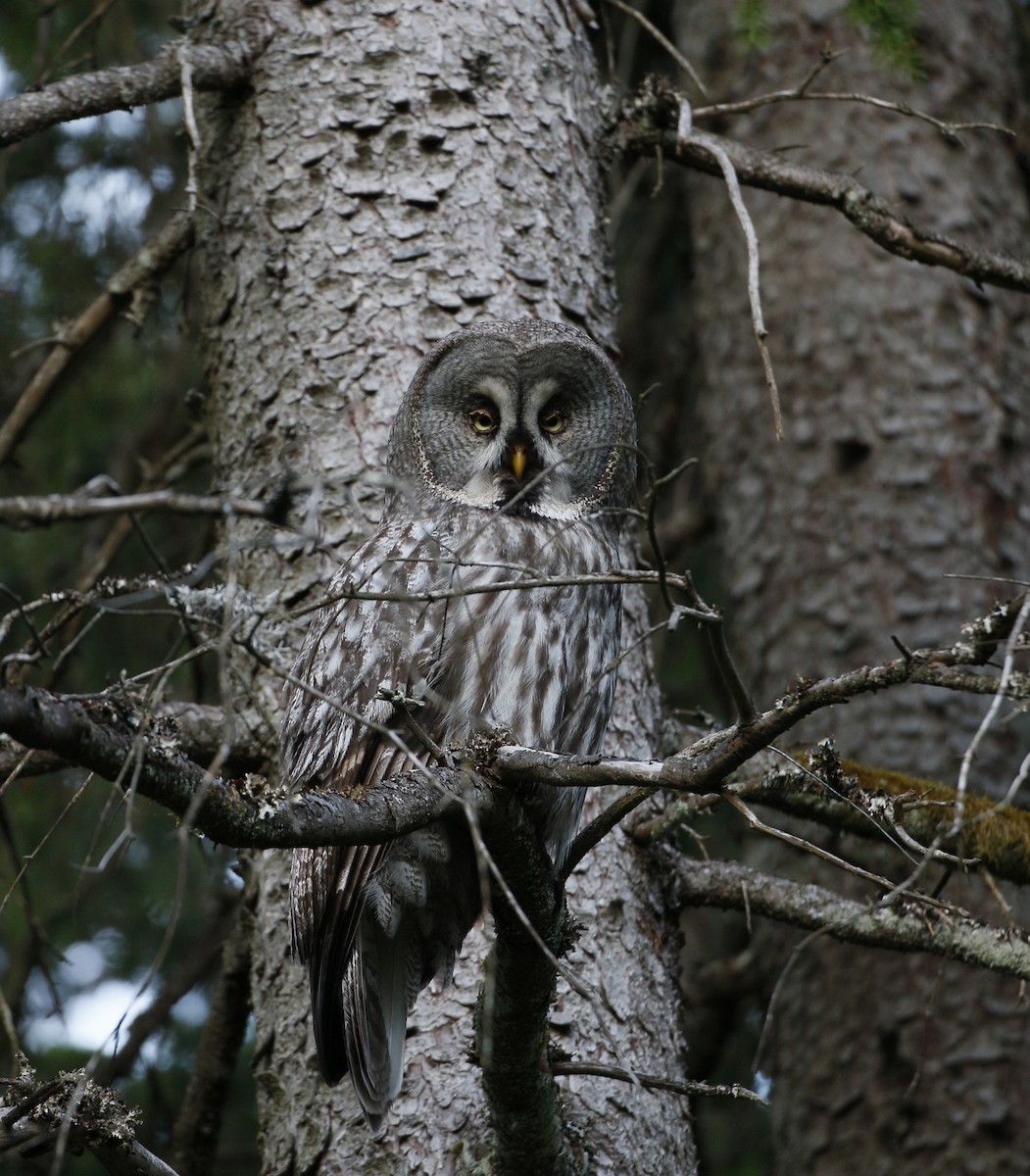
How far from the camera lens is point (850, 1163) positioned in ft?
14.1

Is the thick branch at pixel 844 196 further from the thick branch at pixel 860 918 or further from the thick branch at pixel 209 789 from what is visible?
the thick branch at pixel 209 789

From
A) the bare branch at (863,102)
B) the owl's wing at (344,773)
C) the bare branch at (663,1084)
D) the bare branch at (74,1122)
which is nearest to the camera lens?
the bare branch at (74,1122)

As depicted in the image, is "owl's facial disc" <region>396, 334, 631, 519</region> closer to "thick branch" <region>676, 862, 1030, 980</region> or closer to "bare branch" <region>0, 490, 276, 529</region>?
"thick branch" <region>676, 862, 1030, 980</region>

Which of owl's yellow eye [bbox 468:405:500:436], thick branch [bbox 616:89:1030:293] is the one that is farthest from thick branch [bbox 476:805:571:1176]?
thick branch [bbox 616:89:1030:293]

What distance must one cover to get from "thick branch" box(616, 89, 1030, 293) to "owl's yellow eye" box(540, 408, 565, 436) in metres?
0.71

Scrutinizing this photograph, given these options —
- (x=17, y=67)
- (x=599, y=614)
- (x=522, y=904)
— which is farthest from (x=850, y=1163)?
(x=17, y=67)

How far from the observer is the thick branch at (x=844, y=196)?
3.21 m

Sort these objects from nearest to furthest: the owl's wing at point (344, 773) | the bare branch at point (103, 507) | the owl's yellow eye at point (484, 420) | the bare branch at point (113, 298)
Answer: the bare branch at point (103, 507) < the owl's wing at point (344, 773) < the owl's yellow eye at point (484, 420) < the bare branch at point (113, 298)

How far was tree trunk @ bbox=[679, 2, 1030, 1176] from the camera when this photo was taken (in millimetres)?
4270

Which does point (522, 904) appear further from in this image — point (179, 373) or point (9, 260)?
point (9, 260)

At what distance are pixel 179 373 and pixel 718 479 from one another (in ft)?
6.74

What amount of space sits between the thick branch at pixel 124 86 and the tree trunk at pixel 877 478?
2.42m

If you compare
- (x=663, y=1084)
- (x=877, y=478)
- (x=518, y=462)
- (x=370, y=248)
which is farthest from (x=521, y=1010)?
(x=877, y=478)

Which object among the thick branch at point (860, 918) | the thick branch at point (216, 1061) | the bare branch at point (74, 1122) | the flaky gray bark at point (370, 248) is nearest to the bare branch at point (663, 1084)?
the thick branch at point (860, 918)
